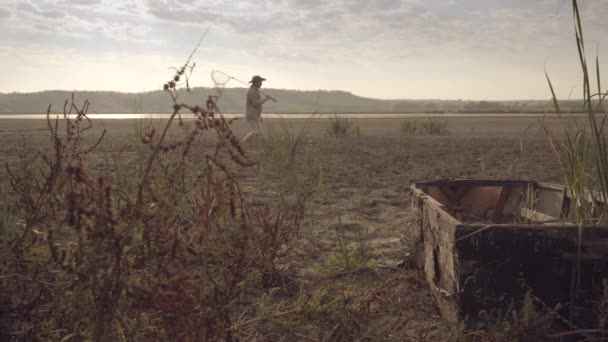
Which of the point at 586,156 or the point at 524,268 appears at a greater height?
the point at 586,156

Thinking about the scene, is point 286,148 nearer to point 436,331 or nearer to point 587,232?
point 436,331

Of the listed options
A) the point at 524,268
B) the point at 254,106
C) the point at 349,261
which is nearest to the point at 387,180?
the point at 349,261

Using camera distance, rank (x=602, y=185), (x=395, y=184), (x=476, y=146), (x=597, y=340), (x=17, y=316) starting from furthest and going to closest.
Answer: (x=476, y=146), (x=395, y=184), (x=602, y=185), (x=597, y=340), (x=17, y=316)

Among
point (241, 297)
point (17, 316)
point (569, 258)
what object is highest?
point (569, 258)

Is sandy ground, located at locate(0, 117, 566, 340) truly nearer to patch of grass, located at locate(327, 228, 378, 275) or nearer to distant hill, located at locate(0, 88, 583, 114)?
patch of grass, located at locate(327, 228, 378, 275)

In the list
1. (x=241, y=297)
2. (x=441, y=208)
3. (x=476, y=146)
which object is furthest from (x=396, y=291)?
(x=476, y=146)

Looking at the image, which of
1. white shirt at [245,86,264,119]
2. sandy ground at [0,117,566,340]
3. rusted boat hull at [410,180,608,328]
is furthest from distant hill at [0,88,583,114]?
rusted boat hull at [410,180,608,328]

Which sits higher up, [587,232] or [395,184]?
[587,232]

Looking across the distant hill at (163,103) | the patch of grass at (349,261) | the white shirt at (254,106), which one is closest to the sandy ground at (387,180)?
the patch of grass at (349,261)

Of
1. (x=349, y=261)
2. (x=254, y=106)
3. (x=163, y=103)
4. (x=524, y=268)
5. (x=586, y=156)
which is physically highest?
(x=163, y=103)

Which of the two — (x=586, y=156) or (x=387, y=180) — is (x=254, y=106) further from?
(x=586, y=156)


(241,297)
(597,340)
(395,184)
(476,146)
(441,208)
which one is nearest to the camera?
(597,340)

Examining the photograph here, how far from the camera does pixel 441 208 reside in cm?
238

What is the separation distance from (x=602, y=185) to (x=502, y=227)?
60 cm
